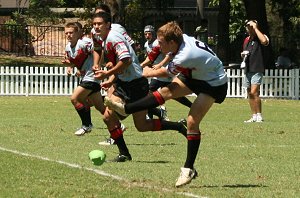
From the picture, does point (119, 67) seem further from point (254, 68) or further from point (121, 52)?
point (254, 68)

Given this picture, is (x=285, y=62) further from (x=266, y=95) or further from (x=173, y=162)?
(x=173, y=162)

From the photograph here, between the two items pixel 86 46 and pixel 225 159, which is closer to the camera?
pixel 225 159

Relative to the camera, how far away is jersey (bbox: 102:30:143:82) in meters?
12.1

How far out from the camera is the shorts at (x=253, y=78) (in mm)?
20125

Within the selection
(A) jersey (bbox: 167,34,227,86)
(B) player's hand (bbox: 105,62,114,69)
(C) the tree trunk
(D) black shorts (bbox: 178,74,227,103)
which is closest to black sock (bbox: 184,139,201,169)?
(D) black shorts (bbox: 178,74,227,103)

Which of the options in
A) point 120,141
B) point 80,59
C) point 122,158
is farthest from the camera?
point 80,59

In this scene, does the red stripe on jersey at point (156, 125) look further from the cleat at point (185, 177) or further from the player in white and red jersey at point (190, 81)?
the cleat at point (185, 177)

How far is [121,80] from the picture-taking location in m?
12.4

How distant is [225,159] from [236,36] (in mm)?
31845

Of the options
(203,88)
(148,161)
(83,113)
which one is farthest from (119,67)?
(83,113)

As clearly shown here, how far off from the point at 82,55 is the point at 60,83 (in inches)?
627

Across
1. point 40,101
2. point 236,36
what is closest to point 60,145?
point 40,101

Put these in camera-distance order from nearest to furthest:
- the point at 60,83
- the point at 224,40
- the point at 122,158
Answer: the point at 122,158 → the point at 60,83 → the point at 224,40

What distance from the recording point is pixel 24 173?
10.7m
